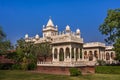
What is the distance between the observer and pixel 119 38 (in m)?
34.0

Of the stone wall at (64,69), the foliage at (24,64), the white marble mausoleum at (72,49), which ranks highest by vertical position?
the white marble mausoleum at (72,49)

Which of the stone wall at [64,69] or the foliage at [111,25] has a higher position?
the foliage at [111,25]

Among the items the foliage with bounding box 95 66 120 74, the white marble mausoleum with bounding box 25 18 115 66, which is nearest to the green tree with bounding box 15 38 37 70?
the white marble mausoleum with bounding box 25 18 115 66

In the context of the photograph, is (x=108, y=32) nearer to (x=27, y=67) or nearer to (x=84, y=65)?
(x=84, y=65)

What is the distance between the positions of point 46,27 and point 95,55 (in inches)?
969

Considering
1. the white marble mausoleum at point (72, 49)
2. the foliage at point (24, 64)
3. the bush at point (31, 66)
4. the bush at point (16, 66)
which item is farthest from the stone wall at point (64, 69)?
the bush at point (16, 66)

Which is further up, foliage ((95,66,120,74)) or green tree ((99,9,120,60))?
green tree ((99,9,120,60))

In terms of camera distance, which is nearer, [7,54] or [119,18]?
[119,18]

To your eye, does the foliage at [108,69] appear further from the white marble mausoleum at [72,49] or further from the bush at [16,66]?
the bush at [16,66]

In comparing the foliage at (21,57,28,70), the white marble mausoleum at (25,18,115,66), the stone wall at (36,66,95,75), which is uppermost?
the white marble mausoleum at (25,18,115,66)

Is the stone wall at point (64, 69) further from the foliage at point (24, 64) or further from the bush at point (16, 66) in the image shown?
the bush at point (16, 66)

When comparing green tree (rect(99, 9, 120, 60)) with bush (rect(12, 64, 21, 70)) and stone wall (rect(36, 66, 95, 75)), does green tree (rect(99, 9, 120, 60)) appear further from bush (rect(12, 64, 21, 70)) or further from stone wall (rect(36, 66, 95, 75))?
bush (rect(12, 64, 21, 70))

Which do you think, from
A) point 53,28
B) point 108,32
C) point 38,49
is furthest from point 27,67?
point 53,28

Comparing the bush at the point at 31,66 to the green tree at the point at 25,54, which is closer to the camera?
the green tree at the point at 25,54
